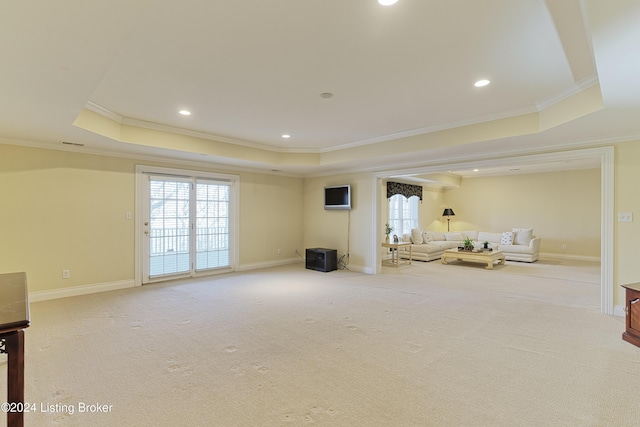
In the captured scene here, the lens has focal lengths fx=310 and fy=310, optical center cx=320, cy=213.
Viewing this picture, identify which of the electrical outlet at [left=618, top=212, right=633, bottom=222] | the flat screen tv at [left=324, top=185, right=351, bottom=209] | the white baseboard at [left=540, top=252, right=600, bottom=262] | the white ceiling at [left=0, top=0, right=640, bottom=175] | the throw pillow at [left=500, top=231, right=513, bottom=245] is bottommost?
the white baseboard at [left=540, top=252, right=600, bottom=262]

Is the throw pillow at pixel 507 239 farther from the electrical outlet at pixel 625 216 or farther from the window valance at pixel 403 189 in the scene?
the electrical outlet at pixel 625 216

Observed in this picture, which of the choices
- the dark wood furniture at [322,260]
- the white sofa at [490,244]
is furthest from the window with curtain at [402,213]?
the dark wood furniture at [322,260]

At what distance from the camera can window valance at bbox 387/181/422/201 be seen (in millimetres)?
8758

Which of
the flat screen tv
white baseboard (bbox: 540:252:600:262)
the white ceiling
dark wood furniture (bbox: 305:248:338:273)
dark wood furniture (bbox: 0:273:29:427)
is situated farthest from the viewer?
white baseboard (bbox: 540:252:600:262)

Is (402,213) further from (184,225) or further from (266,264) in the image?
(184,225)

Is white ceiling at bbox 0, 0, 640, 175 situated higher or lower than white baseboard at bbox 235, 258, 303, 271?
higher

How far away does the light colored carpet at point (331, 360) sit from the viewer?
1988 millimetres

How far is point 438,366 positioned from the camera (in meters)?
2.57

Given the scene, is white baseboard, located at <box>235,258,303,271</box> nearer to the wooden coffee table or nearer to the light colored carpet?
the light colored carpet

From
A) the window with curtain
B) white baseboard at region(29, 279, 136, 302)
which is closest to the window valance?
the window with curtain

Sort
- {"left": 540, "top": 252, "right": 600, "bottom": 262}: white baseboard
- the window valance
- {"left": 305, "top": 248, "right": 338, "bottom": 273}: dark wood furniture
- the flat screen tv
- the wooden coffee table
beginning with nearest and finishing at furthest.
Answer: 1. {"left": 305, "top": 248, "right": 338, "bottom": 273}: dark wood furniture
2. the flat screen tv
3. the wooden coffee table
4. {"left": 540, "top": 252, "right": 600, "bottom": 262}: white baseboard
5. the window valance

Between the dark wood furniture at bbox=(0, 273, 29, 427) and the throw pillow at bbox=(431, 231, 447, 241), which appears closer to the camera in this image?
the dark wood furniture at bbox=(0, 273, 29, 427)

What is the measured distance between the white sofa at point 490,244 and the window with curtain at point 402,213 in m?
0.55

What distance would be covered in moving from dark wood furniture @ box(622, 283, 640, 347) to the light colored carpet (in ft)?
0.40
